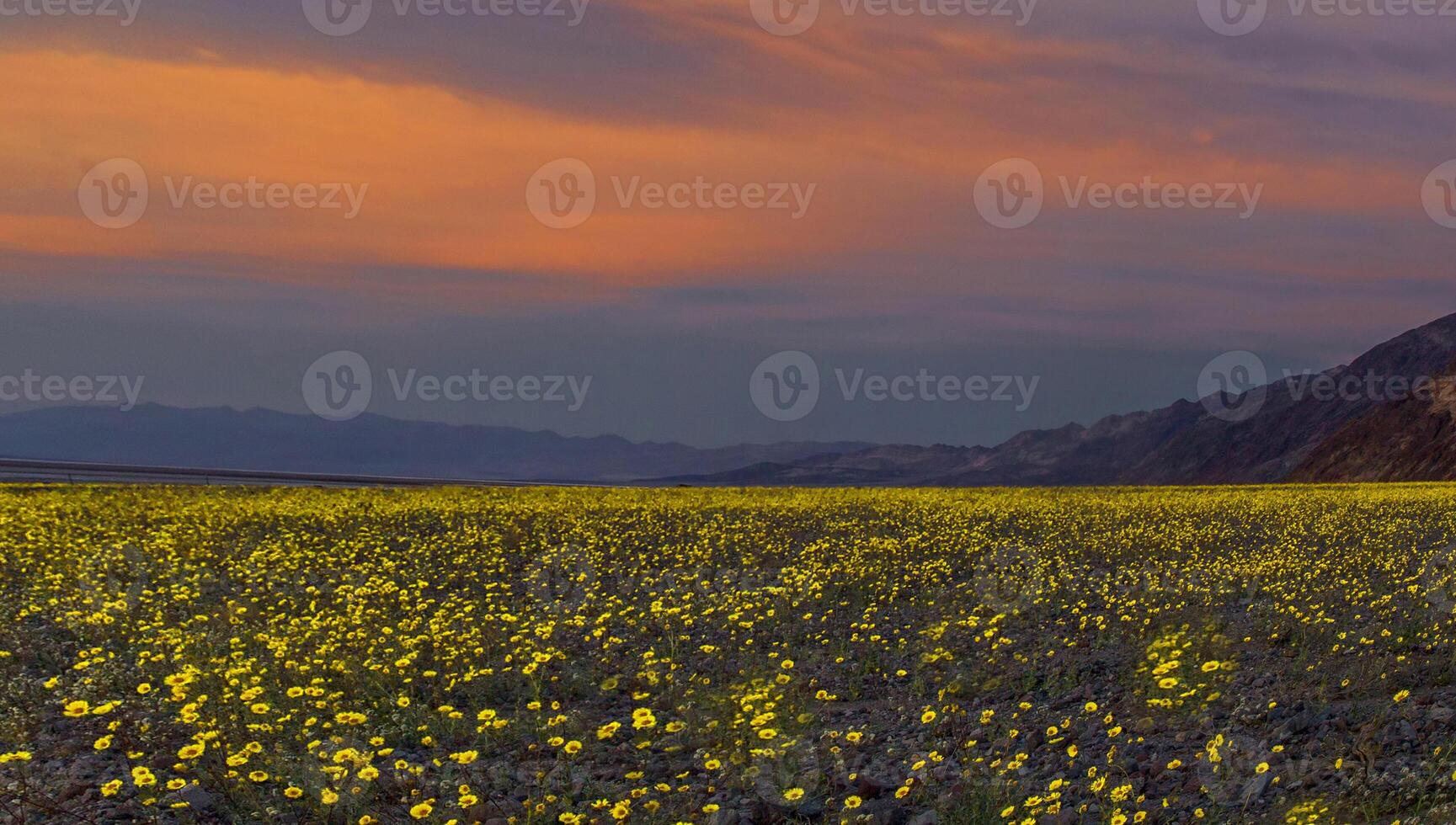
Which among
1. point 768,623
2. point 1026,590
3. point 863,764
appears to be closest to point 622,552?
point 768,623

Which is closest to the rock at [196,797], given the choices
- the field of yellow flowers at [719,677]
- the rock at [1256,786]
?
the field of yellow flowers at [719,677]

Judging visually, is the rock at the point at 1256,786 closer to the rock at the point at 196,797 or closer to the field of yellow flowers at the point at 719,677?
the field of yellow flowers at the point at 719,677

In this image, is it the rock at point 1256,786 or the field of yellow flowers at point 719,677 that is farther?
the field of yellow flowers at point 719,677

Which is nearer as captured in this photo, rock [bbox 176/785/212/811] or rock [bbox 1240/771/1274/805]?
rock [bbox 1240/771/1274/805]

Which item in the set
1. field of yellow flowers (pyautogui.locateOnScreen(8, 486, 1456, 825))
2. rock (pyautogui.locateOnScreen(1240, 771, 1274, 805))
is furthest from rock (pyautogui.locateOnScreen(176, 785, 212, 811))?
rock (pyautogui.locateOnScreen(1240, 771, 1274, 805))

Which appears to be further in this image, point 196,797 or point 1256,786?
point 196,797

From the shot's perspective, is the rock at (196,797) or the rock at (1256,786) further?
the rock at (196,797)

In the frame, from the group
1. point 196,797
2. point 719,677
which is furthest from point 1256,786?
point 196,797

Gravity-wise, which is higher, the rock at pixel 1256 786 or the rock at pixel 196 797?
the rock at pixel 196 797

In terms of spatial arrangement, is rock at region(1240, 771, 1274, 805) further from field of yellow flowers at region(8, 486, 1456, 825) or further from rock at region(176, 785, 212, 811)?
rock at region(176, 785, 212, 811)

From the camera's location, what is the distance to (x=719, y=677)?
13.0 m

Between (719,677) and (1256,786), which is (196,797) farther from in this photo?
(1256,786)

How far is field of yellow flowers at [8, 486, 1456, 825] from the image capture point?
28.7ft

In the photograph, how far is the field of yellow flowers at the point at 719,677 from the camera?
A: 8.73 metres
